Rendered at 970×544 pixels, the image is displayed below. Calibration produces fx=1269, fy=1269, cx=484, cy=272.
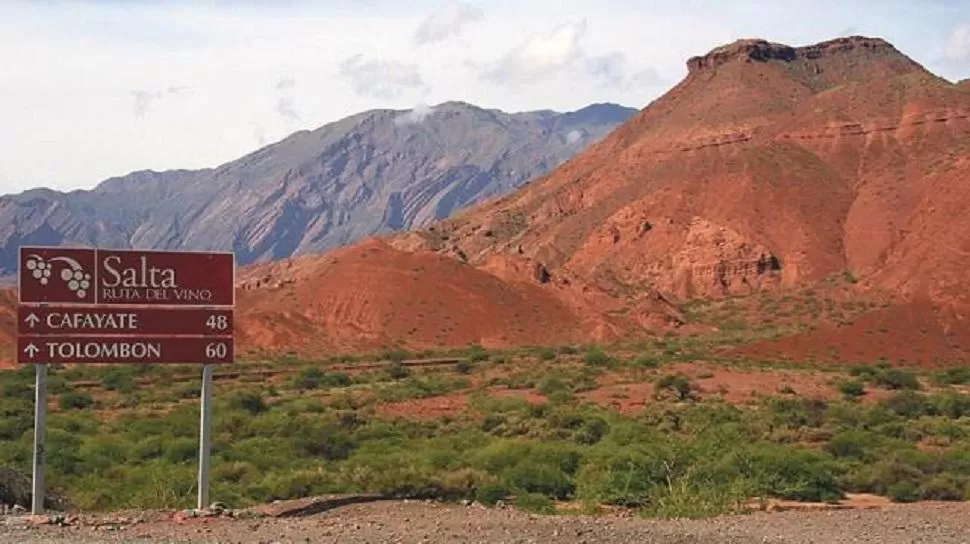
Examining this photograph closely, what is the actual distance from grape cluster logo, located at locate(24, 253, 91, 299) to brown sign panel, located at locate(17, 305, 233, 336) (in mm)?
259

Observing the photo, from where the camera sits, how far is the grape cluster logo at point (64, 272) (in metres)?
15.4

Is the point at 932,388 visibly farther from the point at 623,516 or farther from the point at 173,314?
the point at 173,314

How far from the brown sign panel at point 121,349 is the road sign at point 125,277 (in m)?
0.45

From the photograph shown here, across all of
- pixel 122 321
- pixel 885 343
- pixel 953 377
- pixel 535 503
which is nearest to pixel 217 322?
pixel 122 321

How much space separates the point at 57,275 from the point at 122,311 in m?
0.88

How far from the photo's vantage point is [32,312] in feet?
50.6

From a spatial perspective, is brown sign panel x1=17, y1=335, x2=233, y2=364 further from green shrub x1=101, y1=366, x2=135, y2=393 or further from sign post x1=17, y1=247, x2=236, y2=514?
green shrub x1=101, y1=366, x2=135, y2=393

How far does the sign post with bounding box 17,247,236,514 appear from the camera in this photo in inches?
605

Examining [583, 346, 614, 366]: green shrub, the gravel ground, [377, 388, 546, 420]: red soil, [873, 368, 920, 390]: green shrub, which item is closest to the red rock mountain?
[583, 346, 614, 366]: green shrub

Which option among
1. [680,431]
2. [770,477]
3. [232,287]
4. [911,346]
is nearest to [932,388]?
[911,346]

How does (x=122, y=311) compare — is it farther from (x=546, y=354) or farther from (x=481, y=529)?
(x=546, y=354)

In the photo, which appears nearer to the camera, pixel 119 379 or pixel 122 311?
pixel 122 311

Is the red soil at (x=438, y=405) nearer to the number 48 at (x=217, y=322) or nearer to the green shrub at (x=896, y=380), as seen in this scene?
the green shrub at (x=896, y=380)

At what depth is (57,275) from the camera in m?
15.4
